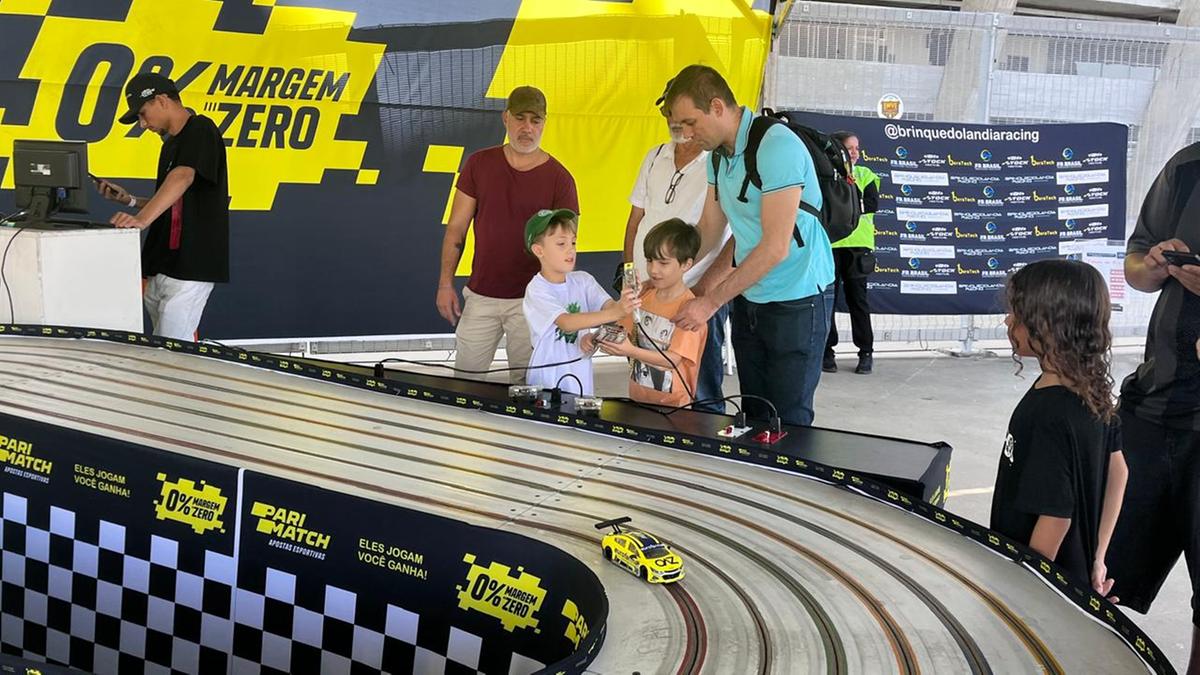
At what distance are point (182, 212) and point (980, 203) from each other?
15.8ft

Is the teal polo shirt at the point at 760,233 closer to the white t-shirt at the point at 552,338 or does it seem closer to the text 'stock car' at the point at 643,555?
the white t-shirt at the point at 552,338

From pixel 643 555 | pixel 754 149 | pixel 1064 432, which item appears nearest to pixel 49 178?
pixel 754 149

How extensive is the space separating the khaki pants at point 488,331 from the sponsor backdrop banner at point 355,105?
6.28 feet

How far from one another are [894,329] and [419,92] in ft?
11.5

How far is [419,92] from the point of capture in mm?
5898

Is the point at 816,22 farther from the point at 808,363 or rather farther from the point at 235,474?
the point at 235,474

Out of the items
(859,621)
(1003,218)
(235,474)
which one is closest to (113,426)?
(235,474)

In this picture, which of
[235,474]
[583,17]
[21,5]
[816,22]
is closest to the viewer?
[235,474]

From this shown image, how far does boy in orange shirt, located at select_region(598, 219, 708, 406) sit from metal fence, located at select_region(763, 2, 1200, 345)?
369 cm

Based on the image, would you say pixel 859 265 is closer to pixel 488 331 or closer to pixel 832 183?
pixel 832 183

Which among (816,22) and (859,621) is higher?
(816,22)

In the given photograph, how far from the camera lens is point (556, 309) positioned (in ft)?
10.2

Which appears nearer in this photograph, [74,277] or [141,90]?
[74,277]

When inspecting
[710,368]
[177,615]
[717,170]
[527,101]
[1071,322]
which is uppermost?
[527,101]
